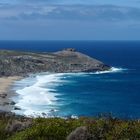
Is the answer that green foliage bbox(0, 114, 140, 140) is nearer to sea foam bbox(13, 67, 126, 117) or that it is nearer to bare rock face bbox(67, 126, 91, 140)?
bare rock face bbox(67, 126, 91, 140)

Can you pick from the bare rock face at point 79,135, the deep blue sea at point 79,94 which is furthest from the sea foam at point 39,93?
the bare rock face at point 79,135

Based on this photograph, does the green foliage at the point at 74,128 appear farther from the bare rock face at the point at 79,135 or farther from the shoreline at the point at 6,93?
the shoreline at the point at 6,93

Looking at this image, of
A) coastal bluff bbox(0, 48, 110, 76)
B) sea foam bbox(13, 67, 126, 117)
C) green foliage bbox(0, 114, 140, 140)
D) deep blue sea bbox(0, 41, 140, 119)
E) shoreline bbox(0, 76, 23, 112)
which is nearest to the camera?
green foliage bbox(0, 114, 140, 140)

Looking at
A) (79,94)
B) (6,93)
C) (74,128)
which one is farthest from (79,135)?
(79,94)

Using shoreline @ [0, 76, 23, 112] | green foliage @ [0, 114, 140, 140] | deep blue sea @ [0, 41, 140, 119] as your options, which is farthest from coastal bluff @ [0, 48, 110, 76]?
green foliage @ [0, 114, 140, 140]

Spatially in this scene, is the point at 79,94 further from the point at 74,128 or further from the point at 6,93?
the point at 74,128

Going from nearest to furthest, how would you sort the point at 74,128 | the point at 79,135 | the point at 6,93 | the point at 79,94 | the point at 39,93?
the point at 79,135 → the point at 74,128 → the point at 6,93 → the point at 39,93 → the point at 79,94

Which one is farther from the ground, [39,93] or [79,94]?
[39,93]
